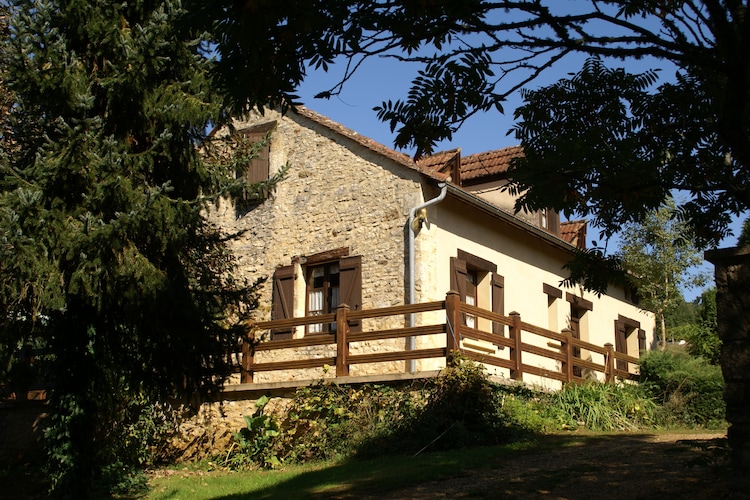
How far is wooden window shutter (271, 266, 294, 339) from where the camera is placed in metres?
16.7

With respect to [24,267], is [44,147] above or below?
above

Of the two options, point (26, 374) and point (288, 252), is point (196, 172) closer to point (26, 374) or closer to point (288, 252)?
point (26, 374)

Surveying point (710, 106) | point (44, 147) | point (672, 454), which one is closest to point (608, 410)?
point (672, 454)

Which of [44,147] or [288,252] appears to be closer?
[44,147]

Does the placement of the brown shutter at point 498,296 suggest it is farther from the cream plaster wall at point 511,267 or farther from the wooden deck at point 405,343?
the wooden deck at point 405,343

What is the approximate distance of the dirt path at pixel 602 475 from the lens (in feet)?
23.3

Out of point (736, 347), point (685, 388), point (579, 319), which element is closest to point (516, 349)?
point (685, 388)

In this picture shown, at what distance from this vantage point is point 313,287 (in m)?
17.0

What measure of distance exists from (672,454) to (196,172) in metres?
6.86

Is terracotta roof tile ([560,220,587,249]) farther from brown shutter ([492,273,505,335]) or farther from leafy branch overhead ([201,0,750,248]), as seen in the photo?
leafy branch overhead ([201,0,750,248])

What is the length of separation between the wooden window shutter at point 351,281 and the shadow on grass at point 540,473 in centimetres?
479

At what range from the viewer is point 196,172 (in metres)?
11.3

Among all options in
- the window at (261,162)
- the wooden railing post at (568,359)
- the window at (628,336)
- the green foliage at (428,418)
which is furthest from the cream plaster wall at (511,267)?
the window at (261,162)

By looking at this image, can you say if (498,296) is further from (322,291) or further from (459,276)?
(322,291)
